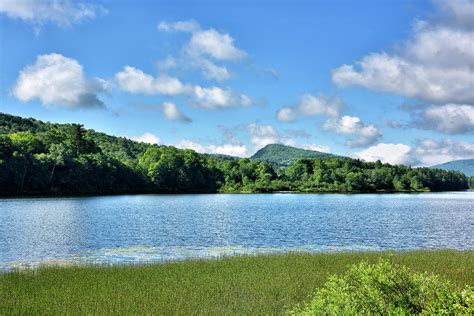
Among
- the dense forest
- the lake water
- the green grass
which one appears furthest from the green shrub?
the dense forest

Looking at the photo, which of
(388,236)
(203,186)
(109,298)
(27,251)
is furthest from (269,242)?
(203,186)

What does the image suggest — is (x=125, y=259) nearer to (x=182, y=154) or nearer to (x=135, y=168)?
(x=135, y=168)

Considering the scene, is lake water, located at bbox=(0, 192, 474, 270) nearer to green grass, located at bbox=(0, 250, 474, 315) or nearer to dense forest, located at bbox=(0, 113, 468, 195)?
green grass, located at bbox=(0, 250, 474, 315)

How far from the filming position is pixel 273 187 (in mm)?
187250

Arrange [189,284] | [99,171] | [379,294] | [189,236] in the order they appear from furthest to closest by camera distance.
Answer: [99,171], [189,236], [189,284], [379,294]

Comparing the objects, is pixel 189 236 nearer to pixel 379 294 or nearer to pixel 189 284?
pixel 189 284

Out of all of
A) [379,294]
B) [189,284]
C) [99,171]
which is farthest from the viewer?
[99,171]

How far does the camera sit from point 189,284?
18719 millimetres

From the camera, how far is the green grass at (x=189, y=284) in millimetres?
15188

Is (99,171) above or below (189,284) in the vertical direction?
above

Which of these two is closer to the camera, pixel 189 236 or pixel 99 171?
pixel 189 236

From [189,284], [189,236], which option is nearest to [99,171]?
[189,236]

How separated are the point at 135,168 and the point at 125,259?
125035mm

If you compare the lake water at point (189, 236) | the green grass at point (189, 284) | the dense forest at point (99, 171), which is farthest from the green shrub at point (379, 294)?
the dense forest at point (99, 171)
